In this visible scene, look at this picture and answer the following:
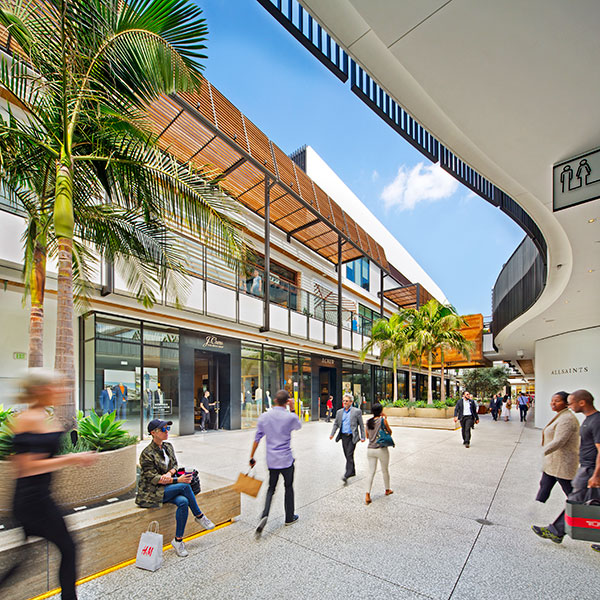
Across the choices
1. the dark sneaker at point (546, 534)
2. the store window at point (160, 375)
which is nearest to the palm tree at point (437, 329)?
the store window at point (160, 375)

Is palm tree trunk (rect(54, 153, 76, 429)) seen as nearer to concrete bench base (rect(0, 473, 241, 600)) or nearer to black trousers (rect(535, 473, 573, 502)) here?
concrete bench base (rect(0, 473, 241, 600))

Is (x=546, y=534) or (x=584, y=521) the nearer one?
(x=584, y=521)

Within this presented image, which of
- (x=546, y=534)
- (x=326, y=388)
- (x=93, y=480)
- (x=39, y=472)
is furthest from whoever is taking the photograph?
(x=326, y=388)

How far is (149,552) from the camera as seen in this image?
388 cm

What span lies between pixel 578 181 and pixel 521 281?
9.18 m

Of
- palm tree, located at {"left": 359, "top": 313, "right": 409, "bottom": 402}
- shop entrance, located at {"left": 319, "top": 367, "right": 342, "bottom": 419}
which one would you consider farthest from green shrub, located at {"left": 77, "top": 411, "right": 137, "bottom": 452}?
shop entrance, located at {"left": 319, "top": 367, "right": 342, "bottom": 419}

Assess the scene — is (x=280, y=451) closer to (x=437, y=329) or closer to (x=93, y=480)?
(x=93, y=480)

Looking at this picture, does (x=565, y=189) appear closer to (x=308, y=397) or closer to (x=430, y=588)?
(x=430, y=588)

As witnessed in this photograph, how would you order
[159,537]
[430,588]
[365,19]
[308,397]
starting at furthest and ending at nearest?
1. [308,397]
2. [159,537]
3. [430,588]
4. [365,19]

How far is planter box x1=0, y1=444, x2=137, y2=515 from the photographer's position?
4016 mm

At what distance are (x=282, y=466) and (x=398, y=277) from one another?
29.1 metres

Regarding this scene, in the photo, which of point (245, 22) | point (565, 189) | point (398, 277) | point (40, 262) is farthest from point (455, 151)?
point (398, 277)

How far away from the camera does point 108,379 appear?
1184 cm

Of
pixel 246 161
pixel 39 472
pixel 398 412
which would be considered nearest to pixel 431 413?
pixel 398 412
